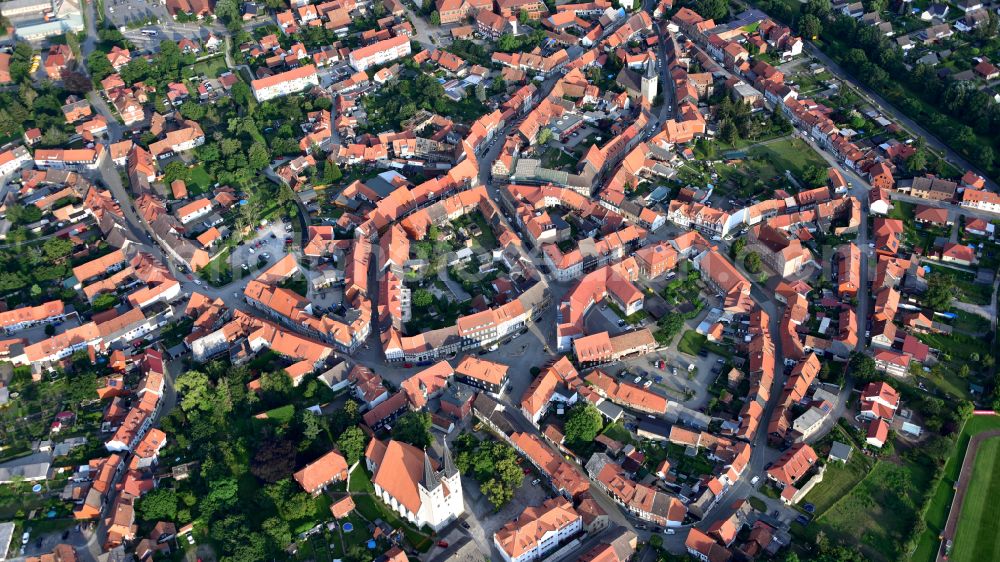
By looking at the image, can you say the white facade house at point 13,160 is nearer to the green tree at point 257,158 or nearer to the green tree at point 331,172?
the green tree at point 257,158

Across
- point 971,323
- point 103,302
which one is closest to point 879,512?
point 971,323

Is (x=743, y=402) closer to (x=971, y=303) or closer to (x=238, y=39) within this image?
(x=971, y=303)

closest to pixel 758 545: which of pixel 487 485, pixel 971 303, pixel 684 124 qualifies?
pixel 487 485

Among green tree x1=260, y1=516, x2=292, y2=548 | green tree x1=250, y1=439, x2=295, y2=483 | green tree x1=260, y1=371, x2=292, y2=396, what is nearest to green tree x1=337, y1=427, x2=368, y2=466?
green tree x1=250, y1=439, x2=295, y2=483

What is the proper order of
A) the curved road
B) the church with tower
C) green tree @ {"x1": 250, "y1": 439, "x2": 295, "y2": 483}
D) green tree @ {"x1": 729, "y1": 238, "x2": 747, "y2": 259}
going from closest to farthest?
1. the church with tower
2. the curved road
3. green tree @ {"x1": 250, "y1": 439, "x2": 295, "y2": 483}
4. green tree @ {"x1": 729, "y1": 238, "x2": 747, "y2": 259}

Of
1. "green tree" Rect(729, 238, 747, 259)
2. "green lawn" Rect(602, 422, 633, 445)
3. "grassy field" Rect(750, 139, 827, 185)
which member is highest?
"grassy field" Rect(750, 139, 827, 185)

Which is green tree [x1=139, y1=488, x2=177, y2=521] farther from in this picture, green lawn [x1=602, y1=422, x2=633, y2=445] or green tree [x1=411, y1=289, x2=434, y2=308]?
green lawn [x1=602, y1=422, x2=633, y2=445]

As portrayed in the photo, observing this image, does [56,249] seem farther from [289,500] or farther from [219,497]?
[289,500]
